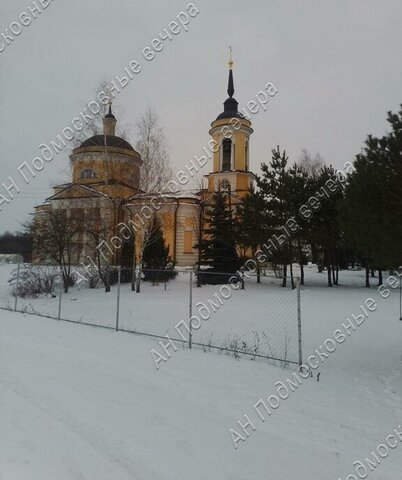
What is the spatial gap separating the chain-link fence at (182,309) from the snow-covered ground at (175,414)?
3.38ft

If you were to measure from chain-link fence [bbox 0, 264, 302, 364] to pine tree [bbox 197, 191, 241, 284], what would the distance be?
1063 millimetres

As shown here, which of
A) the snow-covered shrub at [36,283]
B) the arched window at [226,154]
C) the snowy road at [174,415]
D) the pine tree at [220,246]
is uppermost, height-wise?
the arched window at [226,154]

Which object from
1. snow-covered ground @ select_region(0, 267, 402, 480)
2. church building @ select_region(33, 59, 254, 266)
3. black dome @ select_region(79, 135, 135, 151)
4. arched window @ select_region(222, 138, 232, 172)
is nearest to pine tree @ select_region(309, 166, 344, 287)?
church building @ select_region(33, 59, 254, 266)

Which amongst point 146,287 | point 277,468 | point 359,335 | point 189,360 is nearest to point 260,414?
point 277,468

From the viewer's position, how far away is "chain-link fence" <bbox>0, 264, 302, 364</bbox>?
8.95 meters

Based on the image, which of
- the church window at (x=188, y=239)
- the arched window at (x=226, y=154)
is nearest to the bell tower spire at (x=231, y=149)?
the arched window at (x=226, y=154)

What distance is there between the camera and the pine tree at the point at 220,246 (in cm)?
2436

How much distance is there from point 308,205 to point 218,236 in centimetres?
586

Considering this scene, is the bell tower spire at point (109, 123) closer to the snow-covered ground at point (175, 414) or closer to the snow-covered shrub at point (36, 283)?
the snow-covered shrub at point (36, 283)

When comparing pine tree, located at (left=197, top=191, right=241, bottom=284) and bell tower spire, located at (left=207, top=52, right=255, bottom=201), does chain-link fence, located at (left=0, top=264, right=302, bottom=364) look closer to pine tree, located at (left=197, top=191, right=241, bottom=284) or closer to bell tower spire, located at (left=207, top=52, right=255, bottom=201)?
pine tree, located at (left=197, top=191, right=241, bottom=284)

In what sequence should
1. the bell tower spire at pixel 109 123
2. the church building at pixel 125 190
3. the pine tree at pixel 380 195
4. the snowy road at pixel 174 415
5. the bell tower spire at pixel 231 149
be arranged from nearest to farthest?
the snowy road at pixel 174 415, the pine tree at pixel 380 195, the bell tower spire at pixel 109 123, the church building at pixel 125 190, the bell tower spire at pixel 231 149

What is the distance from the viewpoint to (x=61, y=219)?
20969 mm

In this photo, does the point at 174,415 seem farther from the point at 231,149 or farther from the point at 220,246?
the point at 231,149

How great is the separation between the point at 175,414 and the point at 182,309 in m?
9.06
